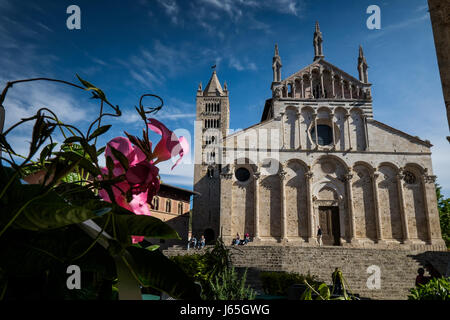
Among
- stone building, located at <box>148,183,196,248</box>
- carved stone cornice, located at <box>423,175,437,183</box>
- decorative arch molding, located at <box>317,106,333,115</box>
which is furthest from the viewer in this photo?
stone building, located at <box>148,183,196,248</box>

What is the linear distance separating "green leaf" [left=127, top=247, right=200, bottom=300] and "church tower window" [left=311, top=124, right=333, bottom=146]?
2471 cm

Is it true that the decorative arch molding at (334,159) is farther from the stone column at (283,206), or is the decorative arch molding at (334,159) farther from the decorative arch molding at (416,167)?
the decorative arch molding at (416,167)

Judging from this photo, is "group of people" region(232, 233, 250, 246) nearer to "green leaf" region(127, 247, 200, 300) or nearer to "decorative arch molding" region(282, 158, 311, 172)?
Answer: "decorative arch molding" region(282, 158, 311, 172)

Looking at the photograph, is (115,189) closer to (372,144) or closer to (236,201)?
(236,201)

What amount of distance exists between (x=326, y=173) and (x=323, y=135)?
10.7ft

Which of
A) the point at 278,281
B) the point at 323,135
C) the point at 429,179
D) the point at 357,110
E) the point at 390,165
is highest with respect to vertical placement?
the point at 357,110

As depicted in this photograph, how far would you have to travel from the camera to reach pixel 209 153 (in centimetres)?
3384

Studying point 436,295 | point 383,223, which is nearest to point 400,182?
point 383,223

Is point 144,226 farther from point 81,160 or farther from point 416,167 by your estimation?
point 416,167

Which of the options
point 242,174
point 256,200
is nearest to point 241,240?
point 256,200

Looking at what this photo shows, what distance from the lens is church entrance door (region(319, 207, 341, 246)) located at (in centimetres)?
2178

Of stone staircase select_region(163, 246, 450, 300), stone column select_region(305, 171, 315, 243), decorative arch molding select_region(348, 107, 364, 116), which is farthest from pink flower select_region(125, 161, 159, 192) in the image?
decorative arch molding select_region(348, 107, 364, 116)
